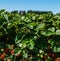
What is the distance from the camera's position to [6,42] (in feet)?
15.5

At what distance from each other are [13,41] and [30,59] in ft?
1.70

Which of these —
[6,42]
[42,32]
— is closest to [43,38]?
[42,32]

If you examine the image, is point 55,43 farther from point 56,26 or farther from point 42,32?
point 56,26

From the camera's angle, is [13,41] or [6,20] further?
[6,20]

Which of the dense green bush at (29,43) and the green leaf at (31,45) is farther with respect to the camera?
the dense green bush at (29,43)

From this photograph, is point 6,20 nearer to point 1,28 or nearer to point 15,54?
point 1,28

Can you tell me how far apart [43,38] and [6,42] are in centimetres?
75

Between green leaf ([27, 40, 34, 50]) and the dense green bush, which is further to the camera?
the dense green bush

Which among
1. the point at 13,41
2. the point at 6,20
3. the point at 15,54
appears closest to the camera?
the point at 15,54

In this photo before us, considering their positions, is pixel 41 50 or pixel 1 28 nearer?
pixel 41 50

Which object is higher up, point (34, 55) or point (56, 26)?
point (56, 26)

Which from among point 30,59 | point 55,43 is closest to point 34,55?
point 30,59

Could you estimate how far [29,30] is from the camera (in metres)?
4.42

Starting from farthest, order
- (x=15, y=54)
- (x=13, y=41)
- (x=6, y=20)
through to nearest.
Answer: (x=6, y=20) < (x=13, y=41) < (x=15, y=54)
